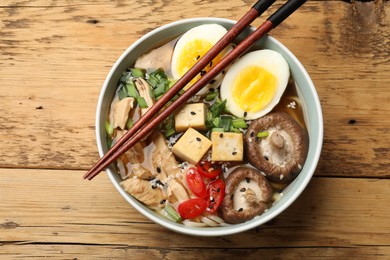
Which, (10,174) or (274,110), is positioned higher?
(274,110)

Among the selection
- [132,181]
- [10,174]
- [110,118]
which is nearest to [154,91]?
[110,118]

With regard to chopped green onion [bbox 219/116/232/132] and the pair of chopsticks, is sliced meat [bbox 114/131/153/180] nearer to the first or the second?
the pair of chopsticks

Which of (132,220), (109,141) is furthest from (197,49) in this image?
(132,220)

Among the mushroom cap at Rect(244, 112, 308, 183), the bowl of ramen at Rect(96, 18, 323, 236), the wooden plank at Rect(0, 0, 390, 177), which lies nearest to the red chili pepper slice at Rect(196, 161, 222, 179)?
the bowl of ramen at Rect(96, 18, 323, 236)

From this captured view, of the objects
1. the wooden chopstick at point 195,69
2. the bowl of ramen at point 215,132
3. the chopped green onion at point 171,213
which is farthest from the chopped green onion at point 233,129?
the chopped green onion at point 171,213

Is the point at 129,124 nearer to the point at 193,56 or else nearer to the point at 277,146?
the point at 193,56

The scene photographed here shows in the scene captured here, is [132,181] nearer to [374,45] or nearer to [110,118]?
[110,118]
